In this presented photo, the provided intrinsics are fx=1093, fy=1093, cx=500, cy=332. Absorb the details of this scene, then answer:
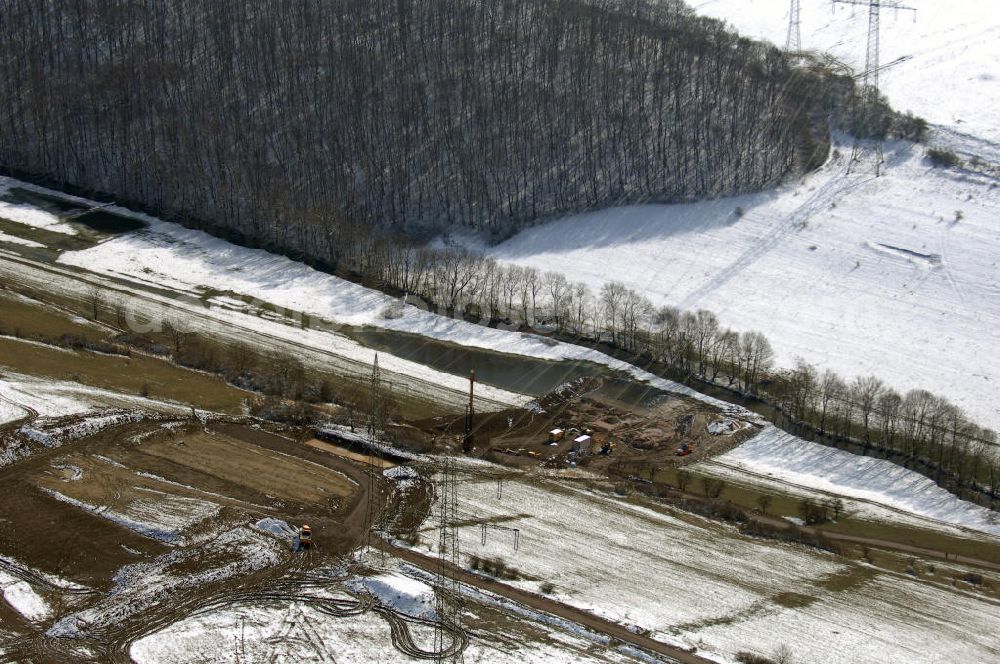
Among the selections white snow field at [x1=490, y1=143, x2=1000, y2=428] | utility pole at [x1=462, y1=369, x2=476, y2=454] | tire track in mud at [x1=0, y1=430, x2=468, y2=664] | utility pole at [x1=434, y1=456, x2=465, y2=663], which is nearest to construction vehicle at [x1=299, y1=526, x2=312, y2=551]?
tire track in mud at [x1=0, y1=430, x2=468, y2=664]

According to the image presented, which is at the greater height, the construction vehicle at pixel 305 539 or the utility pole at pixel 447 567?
the construction vehicle at pixel 305 539

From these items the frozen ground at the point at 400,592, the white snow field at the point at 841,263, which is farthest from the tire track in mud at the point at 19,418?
the white snow field at the point at 841,263

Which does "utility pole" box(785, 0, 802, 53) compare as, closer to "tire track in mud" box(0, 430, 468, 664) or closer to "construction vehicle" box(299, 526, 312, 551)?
"construction vehicle" box(299, 526, 312, 551)

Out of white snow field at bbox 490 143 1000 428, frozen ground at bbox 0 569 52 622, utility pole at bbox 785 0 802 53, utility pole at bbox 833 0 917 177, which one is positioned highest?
utility pole at bbox 785 0 802 53

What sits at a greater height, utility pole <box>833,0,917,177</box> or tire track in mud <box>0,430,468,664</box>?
utility pole <box>833,0,917,177</box>

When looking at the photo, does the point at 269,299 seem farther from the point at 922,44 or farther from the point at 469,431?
the point at 922,44

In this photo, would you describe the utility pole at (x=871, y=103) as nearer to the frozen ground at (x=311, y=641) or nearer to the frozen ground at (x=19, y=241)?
the frozen ground at (x=311, y=641)
